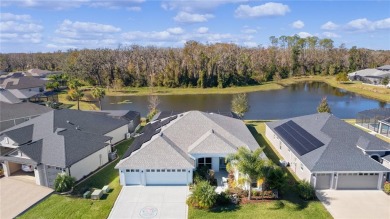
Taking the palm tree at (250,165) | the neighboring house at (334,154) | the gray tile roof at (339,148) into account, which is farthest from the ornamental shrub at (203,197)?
the gray tile roof at (339,148)

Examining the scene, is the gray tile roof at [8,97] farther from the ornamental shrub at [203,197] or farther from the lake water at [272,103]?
the ornamental shrub at [203,197]

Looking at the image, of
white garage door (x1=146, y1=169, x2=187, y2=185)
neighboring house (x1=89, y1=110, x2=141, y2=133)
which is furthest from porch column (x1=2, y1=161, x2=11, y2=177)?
neighboring house (x1=89, y1=110, x2=141, y2=133)

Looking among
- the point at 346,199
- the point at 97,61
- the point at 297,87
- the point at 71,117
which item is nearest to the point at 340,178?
the point at 346,199

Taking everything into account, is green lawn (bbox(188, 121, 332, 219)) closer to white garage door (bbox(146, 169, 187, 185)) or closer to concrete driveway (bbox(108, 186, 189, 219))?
concrete driveway (bbox(108, 186, 189, 219))

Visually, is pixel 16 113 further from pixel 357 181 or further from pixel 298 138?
pixel 357 181

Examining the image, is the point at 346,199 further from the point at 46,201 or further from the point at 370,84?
the point at 370,84

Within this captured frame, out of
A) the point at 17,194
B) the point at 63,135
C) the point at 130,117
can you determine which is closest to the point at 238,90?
the point at 130,117
